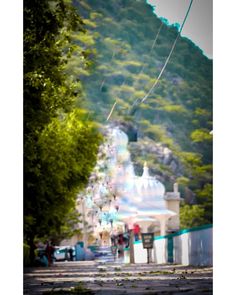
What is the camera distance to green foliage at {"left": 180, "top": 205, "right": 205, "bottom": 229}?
8414 mm

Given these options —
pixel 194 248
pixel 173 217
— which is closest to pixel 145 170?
pixel 173 217

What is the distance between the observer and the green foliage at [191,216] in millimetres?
8414


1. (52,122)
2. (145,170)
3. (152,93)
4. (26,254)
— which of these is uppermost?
(152,93)

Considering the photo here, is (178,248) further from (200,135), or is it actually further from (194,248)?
(200,135)

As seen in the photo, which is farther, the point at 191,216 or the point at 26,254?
the point at 191,216

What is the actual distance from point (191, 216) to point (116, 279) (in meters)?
0.80

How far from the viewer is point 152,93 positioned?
8477 mm

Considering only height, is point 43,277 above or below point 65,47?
below

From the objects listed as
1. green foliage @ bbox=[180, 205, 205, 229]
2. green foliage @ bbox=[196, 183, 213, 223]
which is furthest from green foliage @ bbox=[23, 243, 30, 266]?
green foliage @ bbox=[196, 183, 213, 223]

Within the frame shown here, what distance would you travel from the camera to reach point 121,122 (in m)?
8.42

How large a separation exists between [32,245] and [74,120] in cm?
105

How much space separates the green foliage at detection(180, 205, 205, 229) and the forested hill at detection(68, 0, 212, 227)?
0.04 metres
